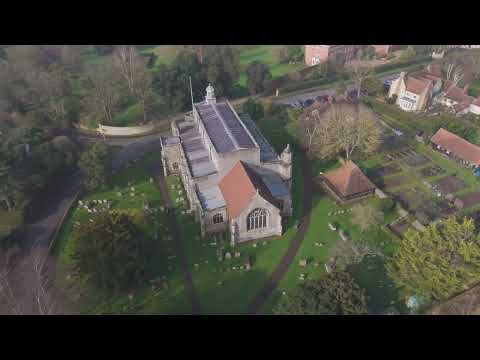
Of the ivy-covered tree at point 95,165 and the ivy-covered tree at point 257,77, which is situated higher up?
the ivy-covered tree at point 257,77

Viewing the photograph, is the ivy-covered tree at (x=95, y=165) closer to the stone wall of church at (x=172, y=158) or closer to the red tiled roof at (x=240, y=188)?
the stone wall of church at (x=172, y=158)

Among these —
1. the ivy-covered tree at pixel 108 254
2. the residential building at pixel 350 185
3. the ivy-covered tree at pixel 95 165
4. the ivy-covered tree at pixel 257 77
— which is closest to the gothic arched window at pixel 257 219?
the residential building at pixel 350 185

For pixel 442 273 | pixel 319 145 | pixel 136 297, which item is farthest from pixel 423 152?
pixel 136 297

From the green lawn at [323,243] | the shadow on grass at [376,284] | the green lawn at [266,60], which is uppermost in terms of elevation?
the green lawn at [266,60]

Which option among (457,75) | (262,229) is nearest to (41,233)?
(262,229)

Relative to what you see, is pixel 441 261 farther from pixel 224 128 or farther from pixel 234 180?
pixel 224 128

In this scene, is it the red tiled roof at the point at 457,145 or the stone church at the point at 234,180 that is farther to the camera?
the red tiled roof at the point at 457,145

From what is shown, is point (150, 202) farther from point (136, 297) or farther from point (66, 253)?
point (136, 297)
